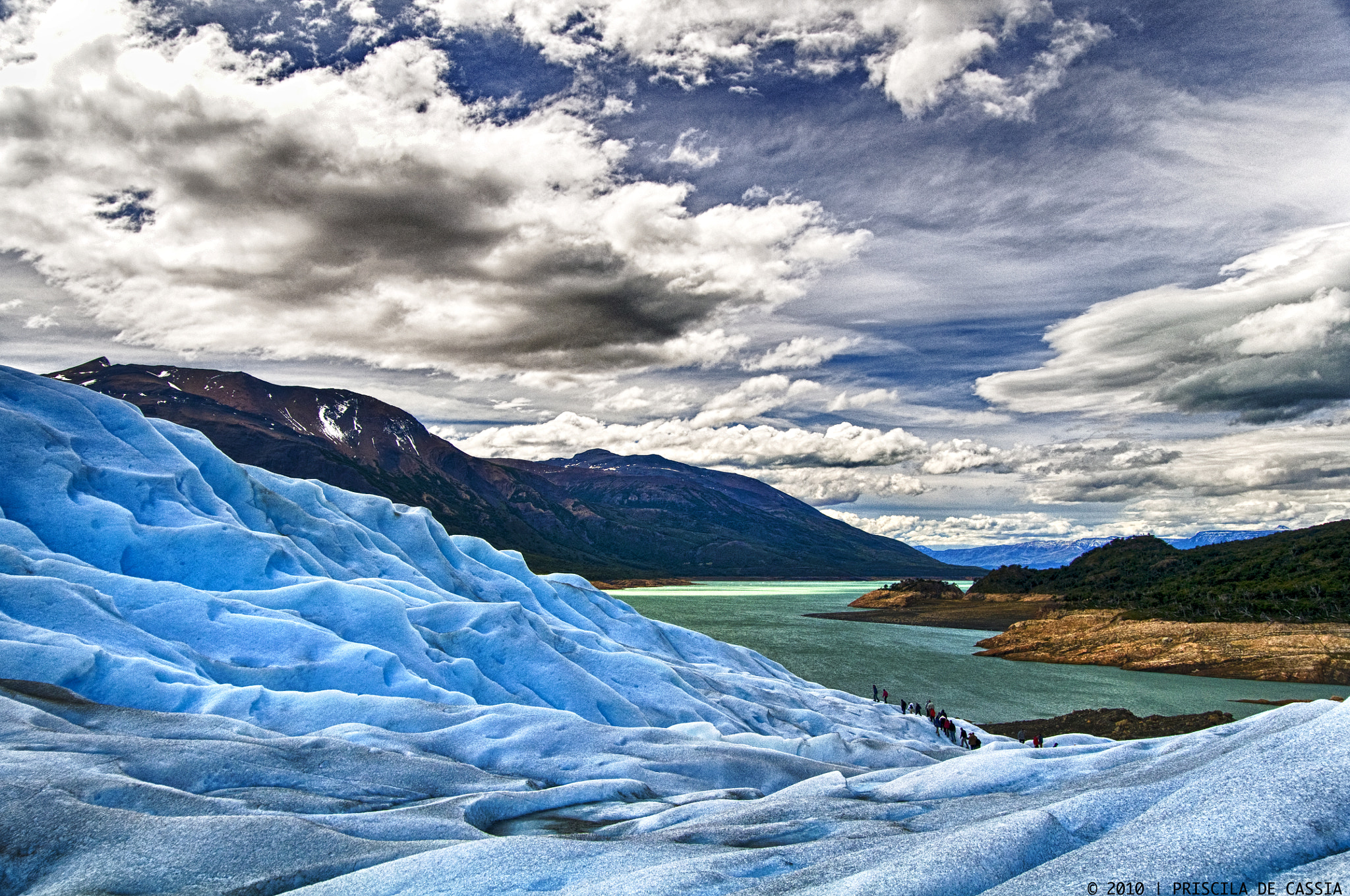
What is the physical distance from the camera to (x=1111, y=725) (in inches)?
1858

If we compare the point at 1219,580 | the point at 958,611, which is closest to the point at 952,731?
the point at 1219,580

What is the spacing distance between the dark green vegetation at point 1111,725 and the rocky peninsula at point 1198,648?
37.0 m

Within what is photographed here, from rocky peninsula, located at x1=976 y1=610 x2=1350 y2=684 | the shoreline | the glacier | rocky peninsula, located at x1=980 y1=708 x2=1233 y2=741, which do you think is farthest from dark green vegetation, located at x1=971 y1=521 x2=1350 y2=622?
the glacier

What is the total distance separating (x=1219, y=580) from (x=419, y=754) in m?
140

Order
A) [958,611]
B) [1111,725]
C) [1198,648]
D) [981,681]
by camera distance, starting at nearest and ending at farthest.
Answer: [1111,725] < [981,681] < [1198,648] < [958,611]

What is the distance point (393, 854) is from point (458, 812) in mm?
3466

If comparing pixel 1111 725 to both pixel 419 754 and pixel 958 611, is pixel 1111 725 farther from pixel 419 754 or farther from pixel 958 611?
pixel 958 611

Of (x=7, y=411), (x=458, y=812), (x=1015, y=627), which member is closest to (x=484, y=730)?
(x=458, y=812)

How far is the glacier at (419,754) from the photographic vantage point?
9.74 meters

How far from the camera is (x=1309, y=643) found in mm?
78188

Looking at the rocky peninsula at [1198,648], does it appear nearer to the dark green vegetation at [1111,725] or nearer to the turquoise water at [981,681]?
the turquoise water at [981,681]

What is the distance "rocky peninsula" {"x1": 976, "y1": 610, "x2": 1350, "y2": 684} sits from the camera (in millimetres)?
74500

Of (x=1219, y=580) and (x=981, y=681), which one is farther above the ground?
(x=1219, y=580)

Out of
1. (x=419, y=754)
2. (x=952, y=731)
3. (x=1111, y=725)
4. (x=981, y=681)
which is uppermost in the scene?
(x=419, y=754)
